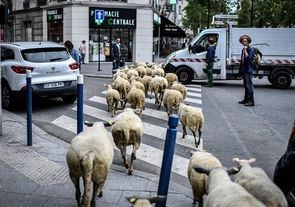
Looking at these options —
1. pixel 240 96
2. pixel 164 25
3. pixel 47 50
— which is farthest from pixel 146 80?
pixel 164 25

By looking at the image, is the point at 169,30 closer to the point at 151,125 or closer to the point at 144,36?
the point at 144,36

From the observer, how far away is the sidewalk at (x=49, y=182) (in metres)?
5.70

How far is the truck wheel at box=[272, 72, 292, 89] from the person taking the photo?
19.1 meters

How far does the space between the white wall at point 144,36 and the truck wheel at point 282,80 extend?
15.8 metres

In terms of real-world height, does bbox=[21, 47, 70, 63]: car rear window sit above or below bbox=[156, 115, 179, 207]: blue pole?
above

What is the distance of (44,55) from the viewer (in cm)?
1229

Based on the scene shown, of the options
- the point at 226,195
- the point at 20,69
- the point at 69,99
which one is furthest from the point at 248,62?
the point at 226,195

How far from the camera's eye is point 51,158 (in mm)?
7547

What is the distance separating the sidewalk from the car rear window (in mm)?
4016

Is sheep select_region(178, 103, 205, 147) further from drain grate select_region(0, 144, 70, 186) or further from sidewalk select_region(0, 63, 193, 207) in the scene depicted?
drain grate select_region(0, 144, 70, 186)

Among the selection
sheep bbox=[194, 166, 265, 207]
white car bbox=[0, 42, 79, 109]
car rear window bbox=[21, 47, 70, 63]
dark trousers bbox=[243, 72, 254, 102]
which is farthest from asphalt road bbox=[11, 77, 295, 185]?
sheep bbox=[194, 166, 265, 207]

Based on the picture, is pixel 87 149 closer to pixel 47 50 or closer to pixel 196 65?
pixel 47 50

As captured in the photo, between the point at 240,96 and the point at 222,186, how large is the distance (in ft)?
42.4

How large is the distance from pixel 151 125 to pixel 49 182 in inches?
179
